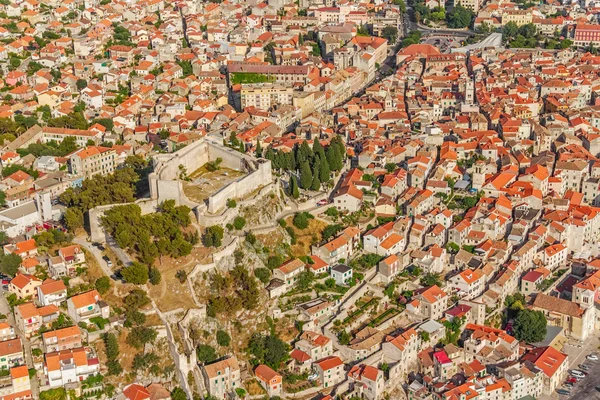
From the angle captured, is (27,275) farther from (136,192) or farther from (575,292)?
(575,292)

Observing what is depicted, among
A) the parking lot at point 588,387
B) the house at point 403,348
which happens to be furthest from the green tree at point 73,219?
the parking lot at point 588,387

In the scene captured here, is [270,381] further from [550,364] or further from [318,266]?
[550,364]

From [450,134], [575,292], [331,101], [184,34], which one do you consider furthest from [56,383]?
[184,34]

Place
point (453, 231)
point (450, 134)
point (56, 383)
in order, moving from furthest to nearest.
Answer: point (450, 134)
point (453, 231)
point (56, 383)

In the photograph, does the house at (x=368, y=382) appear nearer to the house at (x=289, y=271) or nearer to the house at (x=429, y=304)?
the house at (x=429, y=304)

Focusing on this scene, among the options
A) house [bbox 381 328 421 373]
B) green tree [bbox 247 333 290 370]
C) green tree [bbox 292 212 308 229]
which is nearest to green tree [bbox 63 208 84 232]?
green tree [bbox 292 212 308 229]

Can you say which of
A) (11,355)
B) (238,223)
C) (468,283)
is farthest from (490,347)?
(11,355)
